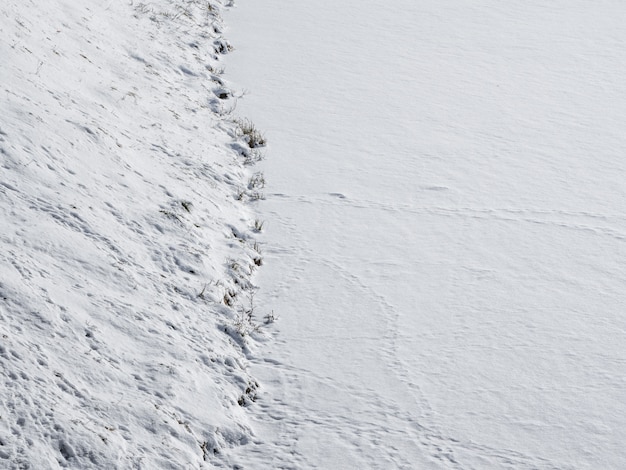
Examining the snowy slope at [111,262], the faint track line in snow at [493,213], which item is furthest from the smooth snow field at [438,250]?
the snowy slope at [111,262]

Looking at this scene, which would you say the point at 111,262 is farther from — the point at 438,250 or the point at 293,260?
the point at 438,250

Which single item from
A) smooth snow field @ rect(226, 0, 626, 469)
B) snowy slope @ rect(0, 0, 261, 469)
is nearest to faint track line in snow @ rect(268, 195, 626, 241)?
smooth snow field @ rect(226, 0, 626, 469)

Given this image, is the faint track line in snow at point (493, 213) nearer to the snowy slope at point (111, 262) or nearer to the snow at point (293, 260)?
the snow at point (293, 260)

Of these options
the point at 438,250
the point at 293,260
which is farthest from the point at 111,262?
the point at 438,250

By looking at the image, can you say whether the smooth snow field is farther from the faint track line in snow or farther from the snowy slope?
the snowy slope

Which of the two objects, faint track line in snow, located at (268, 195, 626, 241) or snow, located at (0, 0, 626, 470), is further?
faint track line in snow, located at (268, 195, 626, 241)

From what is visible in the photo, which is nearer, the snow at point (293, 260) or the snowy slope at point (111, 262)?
the snowy slope at point (111, 262)

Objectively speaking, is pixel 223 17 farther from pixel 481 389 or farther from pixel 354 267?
pixel 481 389
